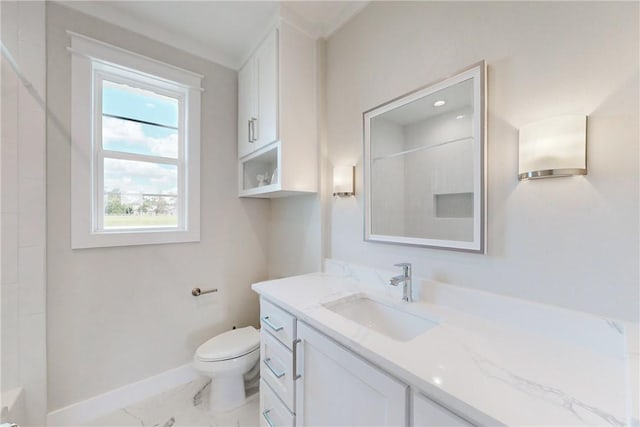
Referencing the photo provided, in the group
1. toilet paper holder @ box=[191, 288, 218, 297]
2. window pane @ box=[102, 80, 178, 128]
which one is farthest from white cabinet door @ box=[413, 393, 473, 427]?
window pane @ box=[102, 80, 178, 128]

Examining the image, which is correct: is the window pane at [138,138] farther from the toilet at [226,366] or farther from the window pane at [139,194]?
the toilet at [226,366]

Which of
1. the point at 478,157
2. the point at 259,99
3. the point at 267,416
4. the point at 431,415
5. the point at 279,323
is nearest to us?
the point at 431,415

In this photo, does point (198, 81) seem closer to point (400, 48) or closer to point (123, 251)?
point (123, 251)

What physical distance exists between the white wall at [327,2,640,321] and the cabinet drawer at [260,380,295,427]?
0.97m

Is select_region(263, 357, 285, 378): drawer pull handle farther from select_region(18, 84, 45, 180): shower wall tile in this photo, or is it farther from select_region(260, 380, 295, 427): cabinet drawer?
select_region(18, 84, 45, 180): shower wall tile

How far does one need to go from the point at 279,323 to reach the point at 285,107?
1.32m

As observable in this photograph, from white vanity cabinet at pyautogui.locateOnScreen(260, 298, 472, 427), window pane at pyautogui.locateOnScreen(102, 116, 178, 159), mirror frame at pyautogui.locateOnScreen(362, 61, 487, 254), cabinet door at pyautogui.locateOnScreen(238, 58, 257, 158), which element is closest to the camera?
white vanity cabinet at pyautogui.locateOnScreen(260, 298, 472, 427)

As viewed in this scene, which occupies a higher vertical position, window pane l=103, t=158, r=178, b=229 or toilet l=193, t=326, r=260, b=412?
window pane l=103, t=158, r=178, b=229

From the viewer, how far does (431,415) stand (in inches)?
25.9

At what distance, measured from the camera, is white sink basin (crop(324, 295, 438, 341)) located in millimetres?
1147

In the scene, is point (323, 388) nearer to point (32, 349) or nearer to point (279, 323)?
point (279, 323)

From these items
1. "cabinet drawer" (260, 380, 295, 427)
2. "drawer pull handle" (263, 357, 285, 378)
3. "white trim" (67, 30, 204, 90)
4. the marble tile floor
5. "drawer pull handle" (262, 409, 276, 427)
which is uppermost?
"white trim" (67, 30, 204, 90)

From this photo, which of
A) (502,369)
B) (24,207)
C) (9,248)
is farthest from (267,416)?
(24,207)

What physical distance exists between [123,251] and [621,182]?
2525 millimetres
